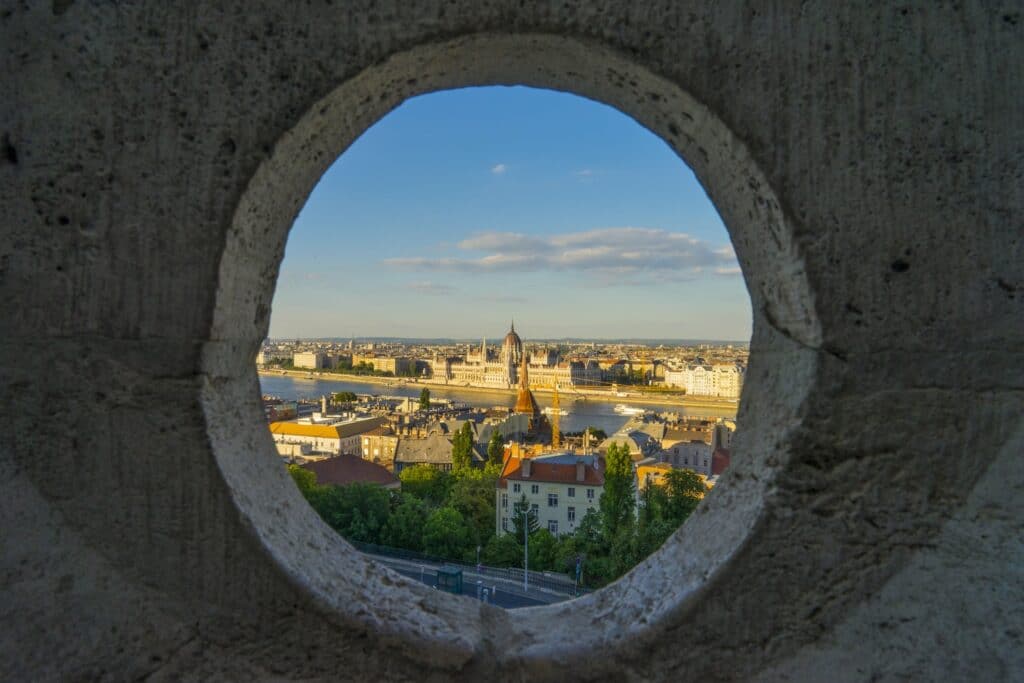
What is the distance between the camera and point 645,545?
13.7m

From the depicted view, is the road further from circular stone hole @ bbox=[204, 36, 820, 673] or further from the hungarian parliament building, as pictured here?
the hungarian parliament building

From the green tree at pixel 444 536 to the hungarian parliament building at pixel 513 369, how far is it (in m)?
57.1

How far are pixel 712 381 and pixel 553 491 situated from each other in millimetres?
47016

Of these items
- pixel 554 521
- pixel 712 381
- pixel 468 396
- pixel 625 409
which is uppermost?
pixel 712 381

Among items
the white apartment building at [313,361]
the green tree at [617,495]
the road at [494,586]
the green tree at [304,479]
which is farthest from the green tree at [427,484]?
the white apartment building at [313,361]

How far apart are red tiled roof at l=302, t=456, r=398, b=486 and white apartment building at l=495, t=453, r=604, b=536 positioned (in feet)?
14.1

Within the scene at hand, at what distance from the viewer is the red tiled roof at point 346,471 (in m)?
19.9

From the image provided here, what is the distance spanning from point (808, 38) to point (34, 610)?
2.02 meters

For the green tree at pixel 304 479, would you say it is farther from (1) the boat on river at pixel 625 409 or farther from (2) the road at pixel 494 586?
(1) the boat on river at pixel 625 409

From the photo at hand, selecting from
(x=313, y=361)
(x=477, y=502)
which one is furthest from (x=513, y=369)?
(x=477, y=502)

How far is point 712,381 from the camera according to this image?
6206cm

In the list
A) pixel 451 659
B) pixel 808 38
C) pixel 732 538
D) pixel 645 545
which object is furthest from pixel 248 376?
pixel 645 545

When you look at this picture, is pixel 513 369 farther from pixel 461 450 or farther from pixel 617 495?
pixel 617 495

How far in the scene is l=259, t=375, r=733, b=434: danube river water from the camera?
168ft
